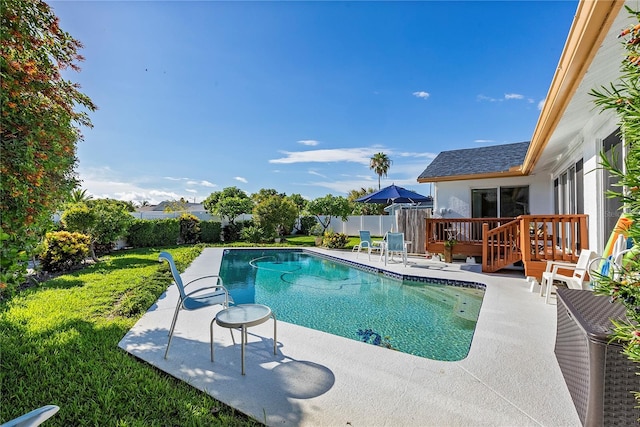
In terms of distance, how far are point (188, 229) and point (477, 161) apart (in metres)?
14.9

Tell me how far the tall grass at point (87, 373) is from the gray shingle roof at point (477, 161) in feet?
33.5

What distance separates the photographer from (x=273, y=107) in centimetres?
1462

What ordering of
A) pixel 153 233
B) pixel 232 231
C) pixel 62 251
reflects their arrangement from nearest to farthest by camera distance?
pixel 62 251
pixel 153 233
pixel 232 231

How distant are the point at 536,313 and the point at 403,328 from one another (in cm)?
207

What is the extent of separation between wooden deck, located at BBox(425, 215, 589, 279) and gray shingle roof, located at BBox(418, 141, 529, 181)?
191 cm

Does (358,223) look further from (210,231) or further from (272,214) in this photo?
(210,231)

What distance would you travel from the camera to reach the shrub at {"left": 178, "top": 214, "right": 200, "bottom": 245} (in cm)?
1748

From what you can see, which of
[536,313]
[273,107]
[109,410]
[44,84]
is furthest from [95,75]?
[536,313]

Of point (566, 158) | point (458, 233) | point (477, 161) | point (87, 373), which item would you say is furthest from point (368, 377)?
point (477, 161)

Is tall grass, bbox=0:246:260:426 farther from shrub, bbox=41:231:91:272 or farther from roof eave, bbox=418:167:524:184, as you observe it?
roof eave, bbox=418:167:524:184

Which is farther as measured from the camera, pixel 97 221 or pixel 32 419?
pixel 97 221

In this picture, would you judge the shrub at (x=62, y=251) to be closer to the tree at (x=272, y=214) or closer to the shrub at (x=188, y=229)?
the shrub at (x=188, y=229)

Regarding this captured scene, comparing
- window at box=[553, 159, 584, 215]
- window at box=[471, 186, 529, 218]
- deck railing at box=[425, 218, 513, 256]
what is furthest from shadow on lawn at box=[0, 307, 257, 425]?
window at box=[471, 186, 529, 218]

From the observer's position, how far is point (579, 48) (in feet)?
8.84
